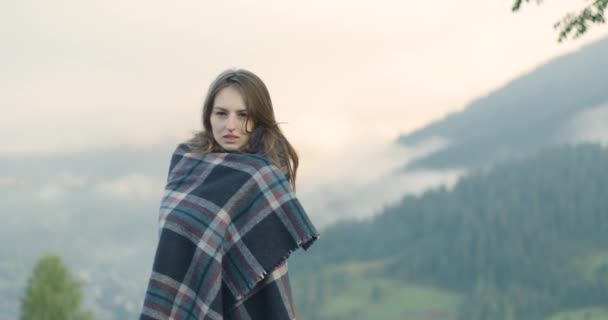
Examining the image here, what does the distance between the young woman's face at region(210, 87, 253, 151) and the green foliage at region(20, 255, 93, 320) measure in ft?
115

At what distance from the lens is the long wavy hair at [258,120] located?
450 centimetres

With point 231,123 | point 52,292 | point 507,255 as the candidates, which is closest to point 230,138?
point 231,123

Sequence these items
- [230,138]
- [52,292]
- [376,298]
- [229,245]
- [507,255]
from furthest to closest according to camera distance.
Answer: [507,255], [376,298], [52,292], [230,138], [229,245]

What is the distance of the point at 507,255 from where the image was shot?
550 feet

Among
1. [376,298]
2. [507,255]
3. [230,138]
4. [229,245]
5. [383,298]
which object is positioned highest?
[507,255]

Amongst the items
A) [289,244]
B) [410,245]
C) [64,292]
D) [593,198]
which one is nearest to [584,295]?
[593,198]

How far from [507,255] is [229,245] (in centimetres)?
16981

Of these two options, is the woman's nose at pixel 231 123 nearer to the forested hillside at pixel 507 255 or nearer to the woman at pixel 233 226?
the woman at pixel 233 226

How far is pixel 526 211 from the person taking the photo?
185250 millimetres

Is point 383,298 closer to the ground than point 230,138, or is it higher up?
higher up

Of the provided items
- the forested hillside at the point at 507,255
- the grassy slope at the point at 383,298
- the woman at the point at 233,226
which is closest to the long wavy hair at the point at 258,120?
the woman at the point at 233,226

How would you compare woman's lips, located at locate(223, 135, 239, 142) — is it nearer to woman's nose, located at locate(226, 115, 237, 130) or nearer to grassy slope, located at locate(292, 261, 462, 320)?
woman's nose, located at locate(226, 115, 237, 130)

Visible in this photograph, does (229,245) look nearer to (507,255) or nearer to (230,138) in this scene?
(230,138)

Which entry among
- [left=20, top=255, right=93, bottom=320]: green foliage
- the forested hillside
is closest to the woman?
[left=20, top=255, right=93, bottom=320]: green foliage
